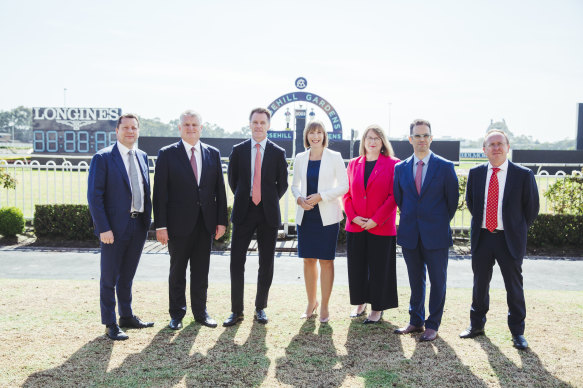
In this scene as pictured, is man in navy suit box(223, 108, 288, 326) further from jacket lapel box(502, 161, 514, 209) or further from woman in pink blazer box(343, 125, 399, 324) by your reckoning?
jacket lapel box(502, 161, 514, 209)

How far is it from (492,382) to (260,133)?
2.93 m

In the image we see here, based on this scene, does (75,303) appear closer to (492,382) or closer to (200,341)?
(200,341)

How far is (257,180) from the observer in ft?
16.2

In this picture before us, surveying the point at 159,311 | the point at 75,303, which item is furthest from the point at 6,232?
the point at 159,311

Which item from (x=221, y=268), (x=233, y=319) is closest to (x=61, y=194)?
(x=221, y=268)

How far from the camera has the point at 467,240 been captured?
31.3 feet

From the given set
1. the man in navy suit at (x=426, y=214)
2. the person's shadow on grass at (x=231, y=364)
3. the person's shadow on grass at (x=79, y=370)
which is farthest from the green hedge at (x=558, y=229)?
the person's shadow on grass at (x=79, y=370)

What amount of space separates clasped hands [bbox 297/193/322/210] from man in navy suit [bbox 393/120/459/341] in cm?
75

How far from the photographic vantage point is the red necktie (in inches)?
170

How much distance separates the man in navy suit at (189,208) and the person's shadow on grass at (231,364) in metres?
0.57

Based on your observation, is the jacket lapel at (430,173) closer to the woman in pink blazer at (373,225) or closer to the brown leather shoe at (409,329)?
the woman in pink blazer at (373,225)

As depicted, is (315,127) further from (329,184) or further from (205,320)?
(205,320)

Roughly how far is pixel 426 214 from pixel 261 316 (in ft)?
6.20

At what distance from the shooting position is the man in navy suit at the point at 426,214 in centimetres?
445
